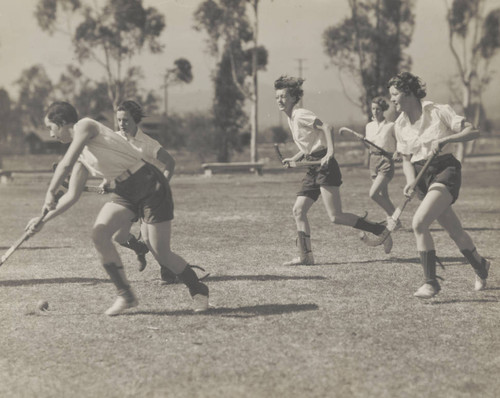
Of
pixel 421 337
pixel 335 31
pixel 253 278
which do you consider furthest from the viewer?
pixel 335 31

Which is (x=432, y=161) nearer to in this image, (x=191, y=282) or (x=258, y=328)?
(x=258, y=328)

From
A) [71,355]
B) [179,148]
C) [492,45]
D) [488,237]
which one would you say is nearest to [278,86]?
[71,355]

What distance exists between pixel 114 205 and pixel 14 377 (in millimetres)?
1569

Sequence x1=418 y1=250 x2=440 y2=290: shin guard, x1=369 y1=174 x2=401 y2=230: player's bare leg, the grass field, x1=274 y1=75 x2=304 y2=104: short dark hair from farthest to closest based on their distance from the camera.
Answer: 1. x1=369 y1=174 x2=401 y2=230: player's bare leg
2. x1=274 y1=75 x2=304 y2=104: short dark hair
3. x1=418 y1=250 x2=440 y2=290: shin guard
4. the grass field

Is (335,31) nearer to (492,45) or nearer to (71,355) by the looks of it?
(492,45)

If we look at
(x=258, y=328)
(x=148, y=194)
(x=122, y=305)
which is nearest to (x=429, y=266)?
(x=258, y=328)

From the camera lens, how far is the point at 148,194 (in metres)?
4.77

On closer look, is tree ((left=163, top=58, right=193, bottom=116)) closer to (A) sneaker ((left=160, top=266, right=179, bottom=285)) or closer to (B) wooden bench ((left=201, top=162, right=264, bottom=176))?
(B) wooden bench ((left=201, top=162, right=264, bottom=176))

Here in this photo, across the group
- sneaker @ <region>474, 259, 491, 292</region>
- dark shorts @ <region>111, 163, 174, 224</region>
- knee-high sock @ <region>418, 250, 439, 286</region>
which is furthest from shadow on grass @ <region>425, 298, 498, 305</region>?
dark shorts @ <region>111, 163, 174, 224</region>

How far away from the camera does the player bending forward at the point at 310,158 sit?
6.60 meters

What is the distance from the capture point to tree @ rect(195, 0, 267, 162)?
32344 millimetres

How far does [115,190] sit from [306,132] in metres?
2.68

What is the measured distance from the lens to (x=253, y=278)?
6.27 meters

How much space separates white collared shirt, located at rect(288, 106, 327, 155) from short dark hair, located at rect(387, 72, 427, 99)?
146 centimetres
